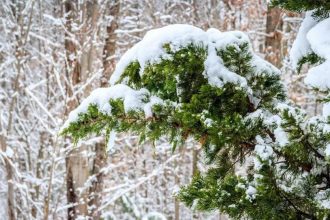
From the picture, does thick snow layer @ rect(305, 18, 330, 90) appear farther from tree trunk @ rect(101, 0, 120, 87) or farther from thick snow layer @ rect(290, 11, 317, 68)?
tree trunk @ rect(101, 0, 120, 87)

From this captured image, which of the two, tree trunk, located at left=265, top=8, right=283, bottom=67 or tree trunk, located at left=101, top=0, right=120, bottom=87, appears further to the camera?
tree trunk, located at left=265, top=8, right=283, bottom=67

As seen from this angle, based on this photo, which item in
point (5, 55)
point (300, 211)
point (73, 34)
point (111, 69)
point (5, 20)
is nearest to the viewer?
point (300, 211)

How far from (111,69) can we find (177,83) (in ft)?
18.4

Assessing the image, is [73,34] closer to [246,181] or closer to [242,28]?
[242,28]

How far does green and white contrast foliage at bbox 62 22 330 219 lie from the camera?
1.91 m

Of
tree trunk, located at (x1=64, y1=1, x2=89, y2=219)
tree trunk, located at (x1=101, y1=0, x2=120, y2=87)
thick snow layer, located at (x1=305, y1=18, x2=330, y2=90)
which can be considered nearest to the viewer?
thick snow layer, located at (x1=305, y1=18, x2=330, y2=90)

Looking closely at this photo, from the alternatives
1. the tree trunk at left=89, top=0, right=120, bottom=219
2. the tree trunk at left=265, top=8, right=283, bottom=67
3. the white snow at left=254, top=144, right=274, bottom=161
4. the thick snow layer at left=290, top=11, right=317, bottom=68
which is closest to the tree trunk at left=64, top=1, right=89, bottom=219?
the tree trunk at left=89, top=0, right=120, bottom=219

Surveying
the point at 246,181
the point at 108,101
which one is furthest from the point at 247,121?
the point at 108,101

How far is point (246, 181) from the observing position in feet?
6.55

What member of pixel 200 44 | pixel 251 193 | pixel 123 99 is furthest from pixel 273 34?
pixel 251 193

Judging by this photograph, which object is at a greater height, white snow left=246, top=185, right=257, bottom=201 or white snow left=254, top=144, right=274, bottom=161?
white snow left=254, top=144, right=274, bottom=161

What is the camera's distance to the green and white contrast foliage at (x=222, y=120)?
191 centimetres

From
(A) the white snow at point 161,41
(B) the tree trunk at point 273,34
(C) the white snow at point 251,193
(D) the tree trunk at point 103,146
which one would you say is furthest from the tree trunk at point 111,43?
(C) the white snow at point 251,193

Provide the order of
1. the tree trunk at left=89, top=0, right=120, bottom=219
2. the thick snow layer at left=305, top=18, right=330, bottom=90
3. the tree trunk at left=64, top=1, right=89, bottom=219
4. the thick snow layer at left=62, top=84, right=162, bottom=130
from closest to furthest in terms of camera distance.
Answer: the thick snow layer at left=305, top=18, right=330, bottom=90 → the thick snow layer at left=62, top=84, right=162, bottom=130 → the tree trunk at left=64, top=1, right=89, bottom=219 → the tree trunk at left=89, top=0, right=120, bottom=219
